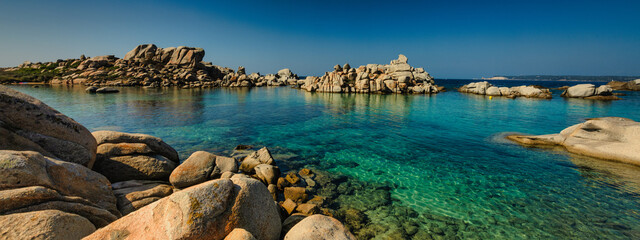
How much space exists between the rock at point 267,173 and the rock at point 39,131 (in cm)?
614

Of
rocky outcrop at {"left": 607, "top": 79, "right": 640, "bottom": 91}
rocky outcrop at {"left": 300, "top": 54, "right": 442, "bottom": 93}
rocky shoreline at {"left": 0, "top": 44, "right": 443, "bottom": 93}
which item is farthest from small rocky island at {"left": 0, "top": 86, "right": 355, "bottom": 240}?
rocky outcrop at {"left": 607, "top": 79, "right": 640, "bottom": 91}

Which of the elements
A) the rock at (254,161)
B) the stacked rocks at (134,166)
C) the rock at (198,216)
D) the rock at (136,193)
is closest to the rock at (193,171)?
the stacked rocks at (134,166)

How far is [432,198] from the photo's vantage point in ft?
34.3

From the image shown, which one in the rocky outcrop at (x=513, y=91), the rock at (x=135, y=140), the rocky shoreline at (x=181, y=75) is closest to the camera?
the rock at (x=135, y=140)

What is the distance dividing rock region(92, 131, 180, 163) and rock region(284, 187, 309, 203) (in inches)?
251

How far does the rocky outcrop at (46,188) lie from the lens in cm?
470

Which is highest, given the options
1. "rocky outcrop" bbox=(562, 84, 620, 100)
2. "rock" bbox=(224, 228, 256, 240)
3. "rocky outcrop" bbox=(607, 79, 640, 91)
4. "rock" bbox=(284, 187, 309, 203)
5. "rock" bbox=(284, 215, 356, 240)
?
"rocky outcrop" bbox=(607, 79, 640, 91)

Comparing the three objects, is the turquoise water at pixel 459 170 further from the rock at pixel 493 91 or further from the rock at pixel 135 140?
the rock at pixel 493 91

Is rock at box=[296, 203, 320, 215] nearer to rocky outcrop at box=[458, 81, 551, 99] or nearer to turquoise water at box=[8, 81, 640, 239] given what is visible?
turquoise water at box=[8, 81, 640, 239]

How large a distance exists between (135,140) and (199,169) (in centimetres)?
335

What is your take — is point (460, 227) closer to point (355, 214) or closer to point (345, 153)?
point (355, 214)

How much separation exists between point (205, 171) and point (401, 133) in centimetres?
1745

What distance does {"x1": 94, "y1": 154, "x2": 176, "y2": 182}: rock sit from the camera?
30.9 ft

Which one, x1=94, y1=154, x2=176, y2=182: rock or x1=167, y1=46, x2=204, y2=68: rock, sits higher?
x1=167, y1=46, x2=204, y2=68: rock
